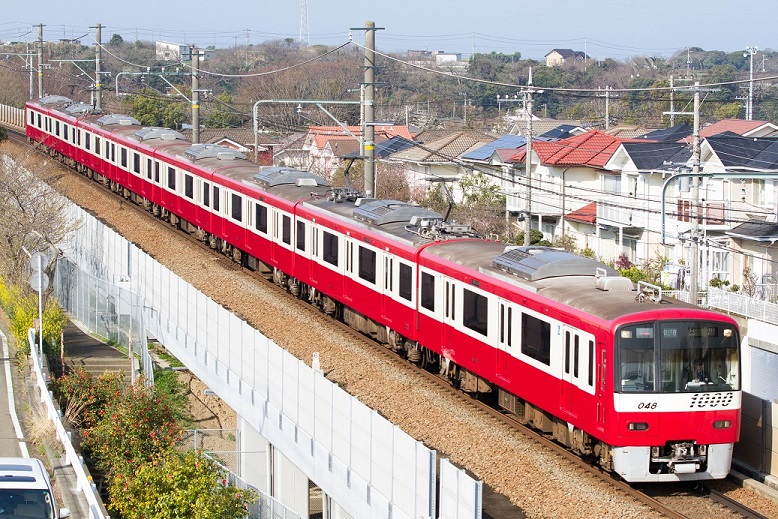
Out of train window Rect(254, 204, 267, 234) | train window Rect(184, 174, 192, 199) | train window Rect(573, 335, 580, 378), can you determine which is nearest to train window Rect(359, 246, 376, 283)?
train window Rect(254, 204, 267, 234)

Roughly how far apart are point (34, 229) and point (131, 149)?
818 cm

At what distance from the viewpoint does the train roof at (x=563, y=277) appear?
466 inches

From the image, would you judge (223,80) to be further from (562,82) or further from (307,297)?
(307,297)

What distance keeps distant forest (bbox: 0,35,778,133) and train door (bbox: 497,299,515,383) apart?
3554cm

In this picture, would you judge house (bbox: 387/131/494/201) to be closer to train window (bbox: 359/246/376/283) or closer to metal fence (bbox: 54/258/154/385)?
metal fence (bbox: 54/258/154/385)

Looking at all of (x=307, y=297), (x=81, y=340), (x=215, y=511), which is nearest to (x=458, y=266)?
(x=215, y=511)

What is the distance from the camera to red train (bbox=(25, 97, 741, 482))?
452 inches

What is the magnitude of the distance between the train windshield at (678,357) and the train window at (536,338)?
128 cm

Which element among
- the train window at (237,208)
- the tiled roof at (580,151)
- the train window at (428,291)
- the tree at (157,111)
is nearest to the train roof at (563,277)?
the train window at (428,291)

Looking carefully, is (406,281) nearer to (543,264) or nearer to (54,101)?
(543,264)

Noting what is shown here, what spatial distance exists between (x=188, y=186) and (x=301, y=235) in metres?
7.52

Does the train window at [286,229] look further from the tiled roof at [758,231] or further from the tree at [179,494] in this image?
the tiled roof at [758,231]

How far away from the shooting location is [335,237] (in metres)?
19.2

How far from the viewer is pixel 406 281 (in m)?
16.5
